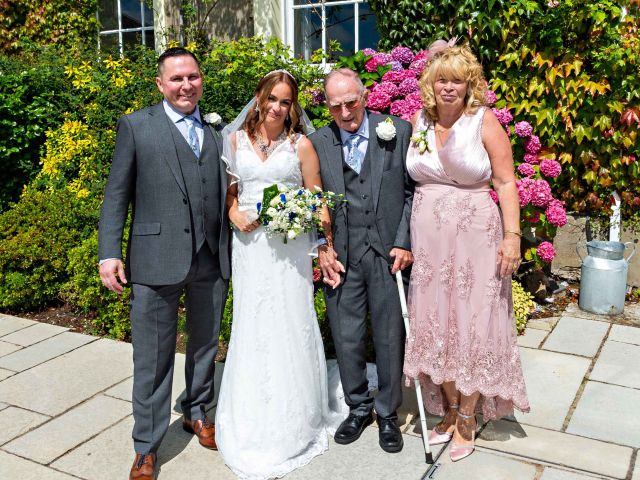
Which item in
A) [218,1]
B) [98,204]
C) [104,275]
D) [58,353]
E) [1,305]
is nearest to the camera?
[104,275]

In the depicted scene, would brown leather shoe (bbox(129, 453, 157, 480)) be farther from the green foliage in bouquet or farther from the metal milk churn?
the metal milk churn

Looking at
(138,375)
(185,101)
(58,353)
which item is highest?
(185,101)

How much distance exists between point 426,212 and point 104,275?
1608 millimetres

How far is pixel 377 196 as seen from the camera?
319cm

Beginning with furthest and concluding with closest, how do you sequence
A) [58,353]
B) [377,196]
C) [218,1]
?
1. [218,1]
2. [58,353]
3. [377,196]

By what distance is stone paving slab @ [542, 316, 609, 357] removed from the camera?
4.69 m

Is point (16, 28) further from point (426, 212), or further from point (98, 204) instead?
point (426, 212)

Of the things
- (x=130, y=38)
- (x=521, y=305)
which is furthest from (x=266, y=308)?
(x=130, y=38)

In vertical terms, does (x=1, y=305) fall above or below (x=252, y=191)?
below

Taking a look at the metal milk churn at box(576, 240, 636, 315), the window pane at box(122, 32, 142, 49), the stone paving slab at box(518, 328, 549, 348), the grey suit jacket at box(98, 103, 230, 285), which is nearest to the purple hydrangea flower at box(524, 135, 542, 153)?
the metal milk churn at box(576, 240, 636, 315)

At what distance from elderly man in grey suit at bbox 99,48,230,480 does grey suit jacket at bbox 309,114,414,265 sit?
0.55 metres

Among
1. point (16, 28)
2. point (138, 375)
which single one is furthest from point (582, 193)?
point (16, 28)

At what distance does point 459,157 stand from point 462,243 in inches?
16.8

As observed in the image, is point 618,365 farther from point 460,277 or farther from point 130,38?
point 130,38
